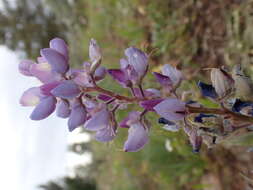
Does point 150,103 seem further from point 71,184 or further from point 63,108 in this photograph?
point 71,184

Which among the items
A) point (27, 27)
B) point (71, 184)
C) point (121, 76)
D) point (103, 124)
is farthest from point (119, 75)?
point (27, 27)

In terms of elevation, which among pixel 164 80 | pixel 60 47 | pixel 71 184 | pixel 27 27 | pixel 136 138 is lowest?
pixel 71 184

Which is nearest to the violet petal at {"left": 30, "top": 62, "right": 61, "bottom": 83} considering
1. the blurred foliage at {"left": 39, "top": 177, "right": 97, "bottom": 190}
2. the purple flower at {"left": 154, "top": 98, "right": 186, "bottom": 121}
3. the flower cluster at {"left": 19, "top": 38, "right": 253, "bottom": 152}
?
the flower cluster at {"left": 19, "top": 38, "right": 253, "bottom": 152}

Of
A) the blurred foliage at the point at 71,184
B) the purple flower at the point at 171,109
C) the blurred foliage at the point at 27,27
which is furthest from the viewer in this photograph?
the blurred foliage at the point at 27,27

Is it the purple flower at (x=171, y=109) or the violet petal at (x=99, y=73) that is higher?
the violet petal at (x=99, y=73)

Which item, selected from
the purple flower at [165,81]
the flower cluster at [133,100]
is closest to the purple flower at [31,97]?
the flower cluster at [133,100]

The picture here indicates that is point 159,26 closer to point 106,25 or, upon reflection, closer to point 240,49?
point 240,49

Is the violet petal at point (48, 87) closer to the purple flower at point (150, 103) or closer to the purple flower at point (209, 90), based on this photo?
the purple flower at point (150, 103)
